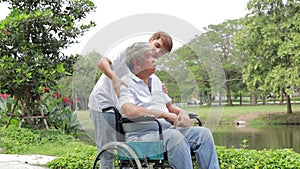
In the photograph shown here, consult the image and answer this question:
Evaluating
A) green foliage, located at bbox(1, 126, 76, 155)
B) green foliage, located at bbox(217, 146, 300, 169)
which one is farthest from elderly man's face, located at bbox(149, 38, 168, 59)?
green foliage, located at bbox(1, 126, 76, 155)

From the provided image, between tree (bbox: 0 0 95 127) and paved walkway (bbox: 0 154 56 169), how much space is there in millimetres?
1632

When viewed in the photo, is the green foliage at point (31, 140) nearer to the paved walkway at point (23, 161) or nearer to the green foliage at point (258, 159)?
the paved walkway at point (23, 161)

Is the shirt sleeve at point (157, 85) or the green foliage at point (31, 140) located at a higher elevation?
the shirt sleeve at point (157, 85)

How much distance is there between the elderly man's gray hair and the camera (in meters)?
2.43

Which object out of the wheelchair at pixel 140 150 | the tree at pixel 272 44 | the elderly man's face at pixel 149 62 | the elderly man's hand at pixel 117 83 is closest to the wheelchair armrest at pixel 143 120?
the wheelchair at pixel 140 150

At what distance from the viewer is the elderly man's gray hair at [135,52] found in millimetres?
2432

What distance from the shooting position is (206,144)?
2.62 metres

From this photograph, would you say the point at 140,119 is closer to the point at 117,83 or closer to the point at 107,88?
the point at 117,83

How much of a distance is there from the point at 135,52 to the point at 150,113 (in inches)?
12.8

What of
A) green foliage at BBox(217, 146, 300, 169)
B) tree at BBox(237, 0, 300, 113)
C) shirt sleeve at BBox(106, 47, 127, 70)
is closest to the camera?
shirt sleeve at BBox(106, 47, 127, 70)

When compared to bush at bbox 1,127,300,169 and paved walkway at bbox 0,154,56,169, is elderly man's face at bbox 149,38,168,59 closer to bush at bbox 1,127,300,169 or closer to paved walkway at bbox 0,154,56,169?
bush at bbox 1,127,300,169

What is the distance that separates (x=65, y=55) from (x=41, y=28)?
61 cm

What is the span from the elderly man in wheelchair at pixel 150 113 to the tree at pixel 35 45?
14.8ft

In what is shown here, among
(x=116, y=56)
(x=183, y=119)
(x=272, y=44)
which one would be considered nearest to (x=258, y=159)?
(x=183, y=119)
